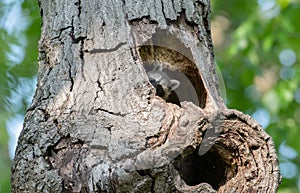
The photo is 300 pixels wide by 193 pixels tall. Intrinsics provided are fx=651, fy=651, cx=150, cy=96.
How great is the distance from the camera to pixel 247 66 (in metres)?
4.73

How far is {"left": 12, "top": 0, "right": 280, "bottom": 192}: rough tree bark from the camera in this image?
150 cm

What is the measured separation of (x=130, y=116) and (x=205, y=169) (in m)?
0.29

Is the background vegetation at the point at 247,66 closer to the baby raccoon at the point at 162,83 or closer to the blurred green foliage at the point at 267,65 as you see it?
the blurred green foliage at the point at 267,65

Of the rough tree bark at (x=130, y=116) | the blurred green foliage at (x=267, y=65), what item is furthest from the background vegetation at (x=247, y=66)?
the rough tree bark at (x=130, y=116)

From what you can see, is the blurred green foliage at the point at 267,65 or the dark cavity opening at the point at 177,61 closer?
the dark cavity opening at the point at 177,61

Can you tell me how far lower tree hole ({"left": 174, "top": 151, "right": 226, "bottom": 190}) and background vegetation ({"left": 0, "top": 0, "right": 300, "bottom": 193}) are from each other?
1.04 meters

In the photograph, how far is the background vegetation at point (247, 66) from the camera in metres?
2.62

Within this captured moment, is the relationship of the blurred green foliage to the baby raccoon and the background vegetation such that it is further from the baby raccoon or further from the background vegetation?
the baby raccoon

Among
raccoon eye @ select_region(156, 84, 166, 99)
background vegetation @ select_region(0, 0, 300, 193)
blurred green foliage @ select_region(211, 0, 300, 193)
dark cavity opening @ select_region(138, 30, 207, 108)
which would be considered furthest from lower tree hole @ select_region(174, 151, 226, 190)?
blurred green foliage @ select_region(211, 0, 300, 193)

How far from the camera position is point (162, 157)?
147cm

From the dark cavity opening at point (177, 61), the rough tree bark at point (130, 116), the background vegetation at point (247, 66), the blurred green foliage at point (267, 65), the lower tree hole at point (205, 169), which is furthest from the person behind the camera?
the blurred green foliage at point (267, 65)

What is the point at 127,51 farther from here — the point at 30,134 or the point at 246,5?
the point at 246,5

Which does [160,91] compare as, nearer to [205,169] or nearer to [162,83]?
[162,83]

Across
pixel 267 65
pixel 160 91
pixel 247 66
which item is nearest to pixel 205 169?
pixel 160 91
